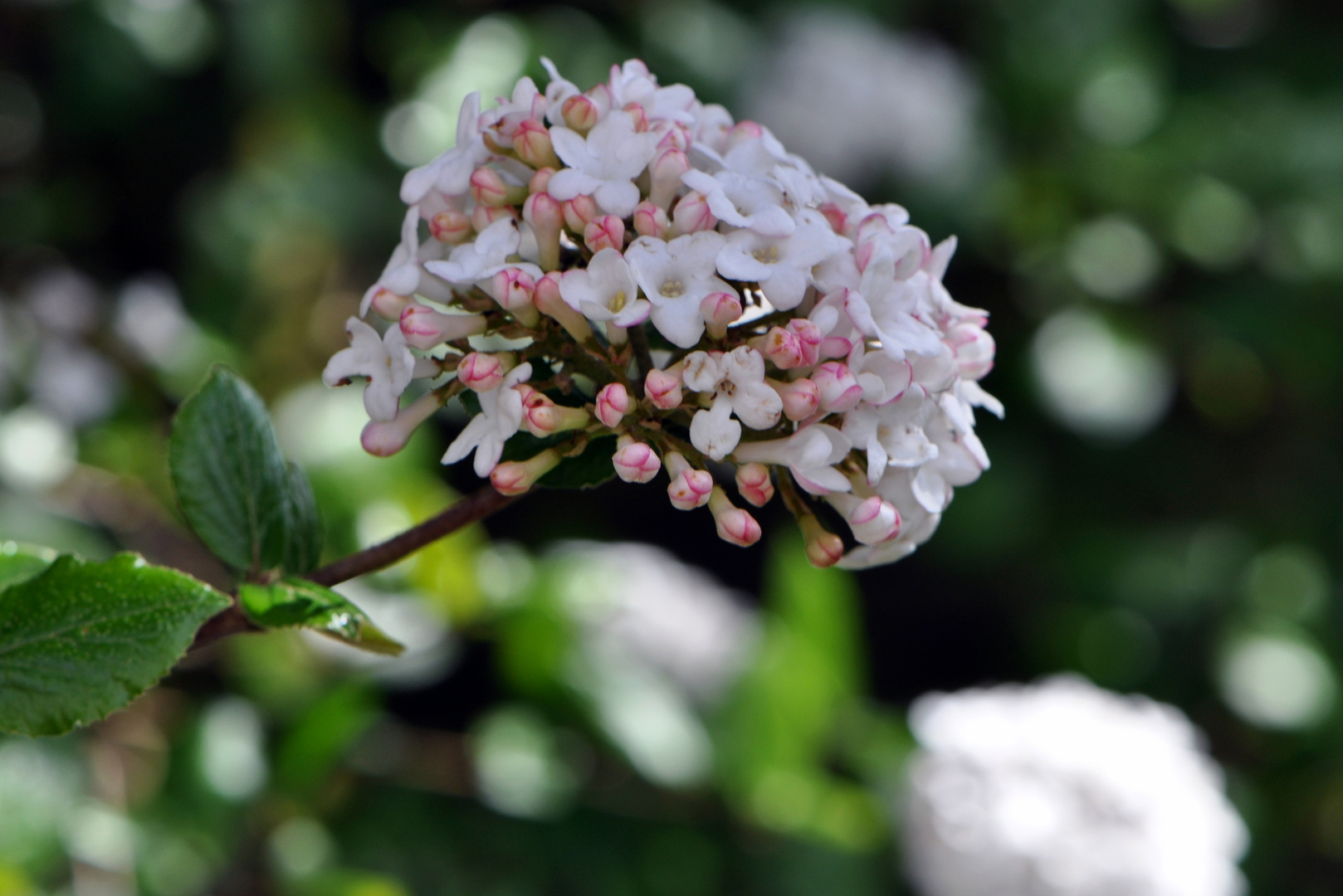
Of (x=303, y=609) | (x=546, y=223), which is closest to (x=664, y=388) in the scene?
(x=546, y=223)

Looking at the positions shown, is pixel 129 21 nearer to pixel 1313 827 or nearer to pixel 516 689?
pixel 516 689

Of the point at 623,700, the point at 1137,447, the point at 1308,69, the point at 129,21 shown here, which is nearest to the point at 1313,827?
the point at 1137,447

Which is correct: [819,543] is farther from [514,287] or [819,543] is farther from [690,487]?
[514,287]

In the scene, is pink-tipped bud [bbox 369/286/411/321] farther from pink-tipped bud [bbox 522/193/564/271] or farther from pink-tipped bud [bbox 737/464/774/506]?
pink-tipped bud [bbox 737/464/774/506]

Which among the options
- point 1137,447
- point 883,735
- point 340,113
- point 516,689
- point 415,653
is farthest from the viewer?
point 1137,447

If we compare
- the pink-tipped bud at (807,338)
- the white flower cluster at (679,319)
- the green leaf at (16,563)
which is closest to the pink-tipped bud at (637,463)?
the white flower cluster at (679,319)

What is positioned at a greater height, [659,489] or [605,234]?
[605,234]

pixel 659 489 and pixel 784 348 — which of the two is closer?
pixel 784 348
